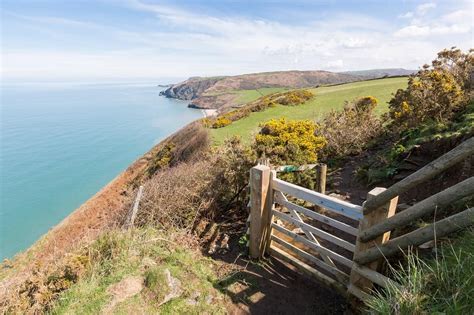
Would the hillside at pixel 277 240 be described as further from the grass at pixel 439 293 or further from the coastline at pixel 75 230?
the coastline at pixel 75 230

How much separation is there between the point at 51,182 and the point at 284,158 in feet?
96.8

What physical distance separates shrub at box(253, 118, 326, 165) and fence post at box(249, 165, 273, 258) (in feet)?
8.18

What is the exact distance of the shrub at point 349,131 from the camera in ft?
33.0

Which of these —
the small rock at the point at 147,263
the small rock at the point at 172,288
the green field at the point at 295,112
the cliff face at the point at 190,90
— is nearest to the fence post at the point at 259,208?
the small rock at the point at 172,288

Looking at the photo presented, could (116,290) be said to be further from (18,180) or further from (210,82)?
(210,82)

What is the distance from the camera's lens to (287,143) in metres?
7.54

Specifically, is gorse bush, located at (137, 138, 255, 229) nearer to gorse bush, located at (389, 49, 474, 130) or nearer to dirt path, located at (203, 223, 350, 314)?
dirt path, located at (203, 223, 350, 314)

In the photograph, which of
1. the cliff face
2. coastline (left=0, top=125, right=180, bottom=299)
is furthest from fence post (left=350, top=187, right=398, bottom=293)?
the cliff face

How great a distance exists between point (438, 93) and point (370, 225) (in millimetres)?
7473

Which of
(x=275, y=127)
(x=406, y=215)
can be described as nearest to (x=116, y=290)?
(x=406, y=215)

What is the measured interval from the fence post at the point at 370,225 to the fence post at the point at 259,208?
5.07 feet

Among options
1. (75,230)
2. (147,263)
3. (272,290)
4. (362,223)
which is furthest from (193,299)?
(75,230)

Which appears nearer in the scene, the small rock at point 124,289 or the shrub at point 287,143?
the small rock at point 124,289

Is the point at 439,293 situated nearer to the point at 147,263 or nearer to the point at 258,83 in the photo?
the point at 147,263
